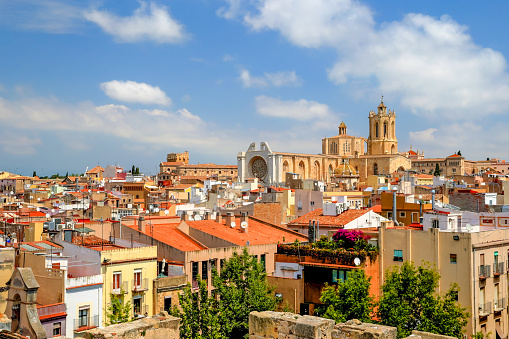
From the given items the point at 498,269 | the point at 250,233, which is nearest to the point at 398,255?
the point at 498,269

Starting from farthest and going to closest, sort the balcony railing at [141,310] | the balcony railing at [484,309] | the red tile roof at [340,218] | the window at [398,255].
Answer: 1. the red tile roof at [340,218]
2. the window at [398,255]
3. the balcony railing at [484,309]
4. the balcony railing at [141,310]

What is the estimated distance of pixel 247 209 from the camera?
1763 inches

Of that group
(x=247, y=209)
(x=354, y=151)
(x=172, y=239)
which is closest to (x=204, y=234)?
(x=172, y=239)

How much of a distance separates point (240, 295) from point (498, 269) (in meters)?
9.77

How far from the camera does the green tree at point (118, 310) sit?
717 inches

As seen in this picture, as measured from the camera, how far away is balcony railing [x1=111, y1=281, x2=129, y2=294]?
2091 centimetres

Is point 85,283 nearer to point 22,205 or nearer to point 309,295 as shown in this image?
point 309,295

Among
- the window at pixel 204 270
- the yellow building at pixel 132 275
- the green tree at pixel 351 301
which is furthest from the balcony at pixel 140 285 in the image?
the green tree at pixel 351 301

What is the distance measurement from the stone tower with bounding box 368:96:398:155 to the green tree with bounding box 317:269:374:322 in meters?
128

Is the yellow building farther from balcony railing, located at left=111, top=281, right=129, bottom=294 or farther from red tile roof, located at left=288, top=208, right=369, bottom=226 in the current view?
red tile roof, located at left=288, top=208, right=369, bottom=226

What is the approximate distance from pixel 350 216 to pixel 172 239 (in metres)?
9.14

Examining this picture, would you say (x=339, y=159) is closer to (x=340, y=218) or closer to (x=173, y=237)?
(x=340, y=218)

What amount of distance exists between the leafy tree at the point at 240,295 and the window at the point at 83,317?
160 inches

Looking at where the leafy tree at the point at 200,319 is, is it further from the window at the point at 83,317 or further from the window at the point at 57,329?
the window at the point at 57,329
